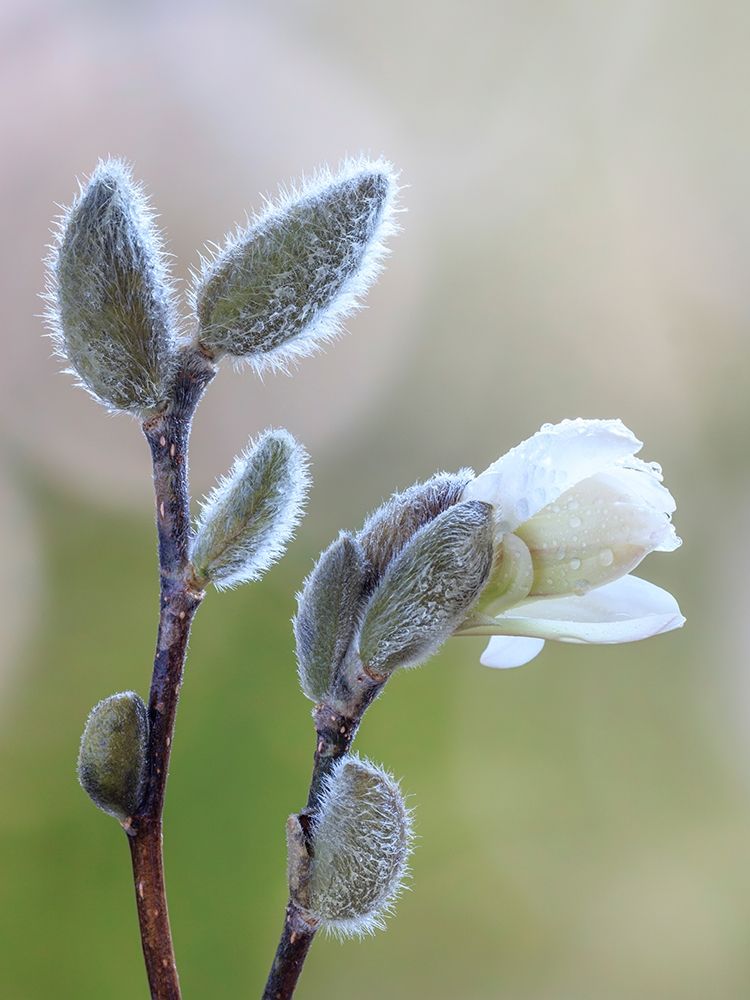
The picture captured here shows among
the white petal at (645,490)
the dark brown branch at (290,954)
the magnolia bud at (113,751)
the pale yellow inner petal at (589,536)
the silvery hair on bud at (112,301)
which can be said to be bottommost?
the dark brown branch at (290,954)

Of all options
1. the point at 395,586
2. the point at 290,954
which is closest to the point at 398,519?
the point at 395,586

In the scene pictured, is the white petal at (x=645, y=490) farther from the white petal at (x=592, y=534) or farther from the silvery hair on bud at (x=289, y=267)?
the silvery hair on bud at (x=289, y=267)

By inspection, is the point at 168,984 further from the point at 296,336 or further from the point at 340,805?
the point at 296,336

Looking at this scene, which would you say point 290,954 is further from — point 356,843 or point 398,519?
point 398,519

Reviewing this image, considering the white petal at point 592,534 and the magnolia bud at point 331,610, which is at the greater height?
the white petal at point 592,534

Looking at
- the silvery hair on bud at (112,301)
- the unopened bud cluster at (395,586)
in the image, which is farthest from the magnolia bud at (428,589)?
the silvery hair on bud at (112,301)
